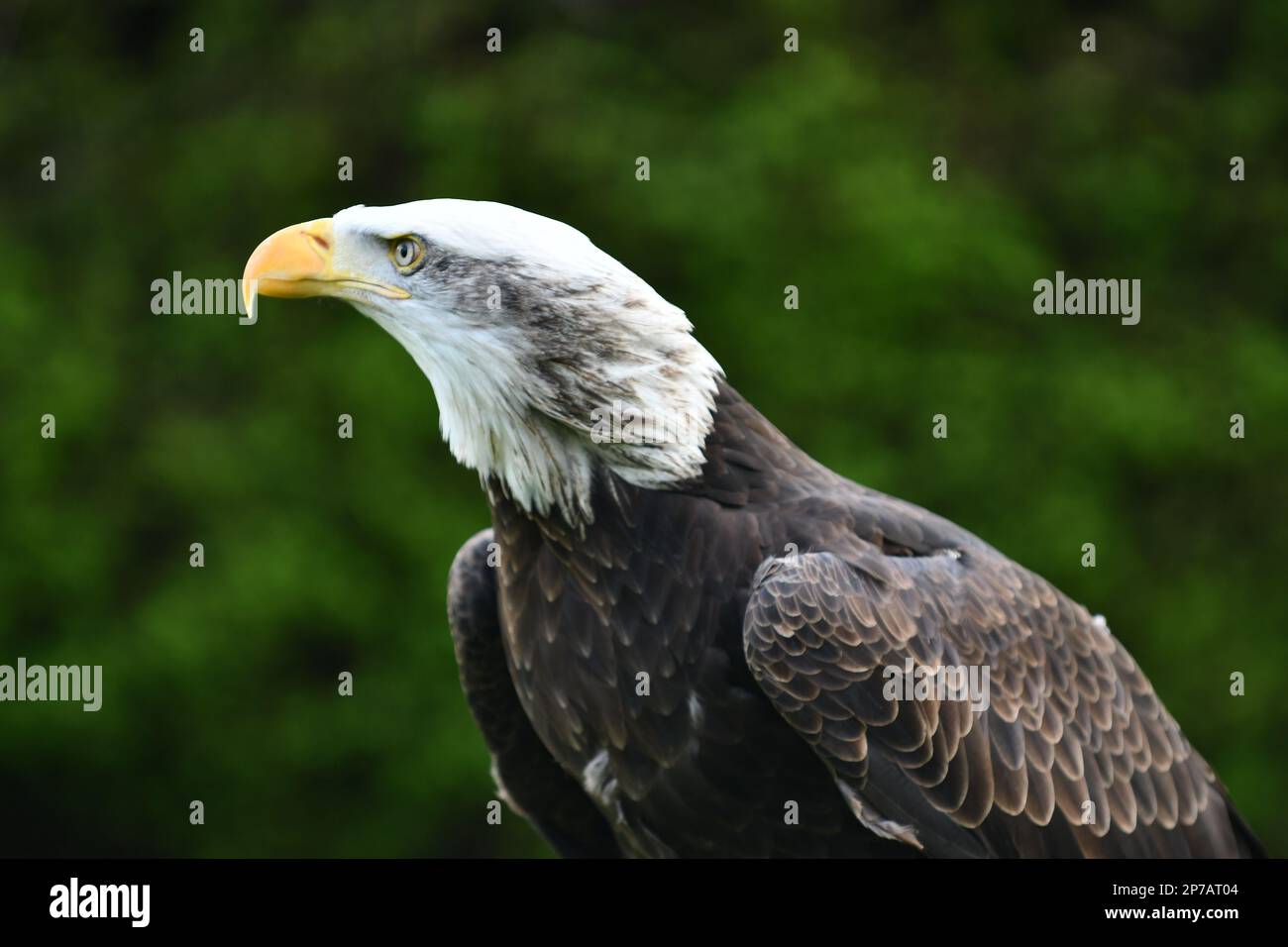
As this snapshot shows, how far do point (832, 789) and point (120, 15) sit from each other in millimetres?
6555

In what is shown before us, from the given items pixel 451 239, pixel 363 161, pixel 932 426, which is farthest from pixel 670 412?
pixel 363 161

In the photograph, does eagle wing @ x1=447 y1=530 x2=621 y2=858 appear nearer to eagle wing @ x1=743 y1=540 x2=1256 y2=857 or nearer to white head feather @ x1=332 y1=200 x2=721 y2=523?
white head feather @ x1=332 y1=200 x2=721 y2=523

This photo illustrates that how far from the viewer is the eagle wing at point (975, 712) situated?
3545mm

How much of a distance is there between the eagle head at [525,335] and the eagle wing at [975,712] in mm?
443

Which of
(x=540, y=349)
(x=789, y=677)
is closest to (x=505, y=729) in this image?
(x=789, y=677)

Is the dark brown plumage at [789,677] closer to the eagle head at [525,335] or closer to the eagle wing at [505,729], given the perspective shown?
the eagle head at [525,335]

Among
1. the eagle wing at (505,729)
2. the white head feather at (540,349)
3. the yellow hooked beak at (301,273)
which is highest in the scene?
the yellow hooked beak at (301,273)

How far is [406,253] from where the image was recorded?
362cm

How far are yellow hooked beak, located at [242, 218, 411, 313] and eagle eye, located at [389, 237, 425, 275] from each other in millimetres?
56

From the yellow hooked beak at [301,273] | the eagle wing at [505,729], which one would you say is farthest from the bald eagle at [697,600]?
the eagle wing at [505,729]

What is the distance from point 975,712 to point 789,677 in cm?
50

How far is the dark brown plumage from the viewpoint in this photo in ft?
11.7

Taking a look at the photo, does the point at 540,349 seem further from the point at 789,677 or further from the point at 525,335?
the point at 789,677

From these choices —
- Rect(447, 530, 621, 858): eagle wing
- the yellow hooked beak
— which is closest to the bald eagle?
the yellow hooked beak
